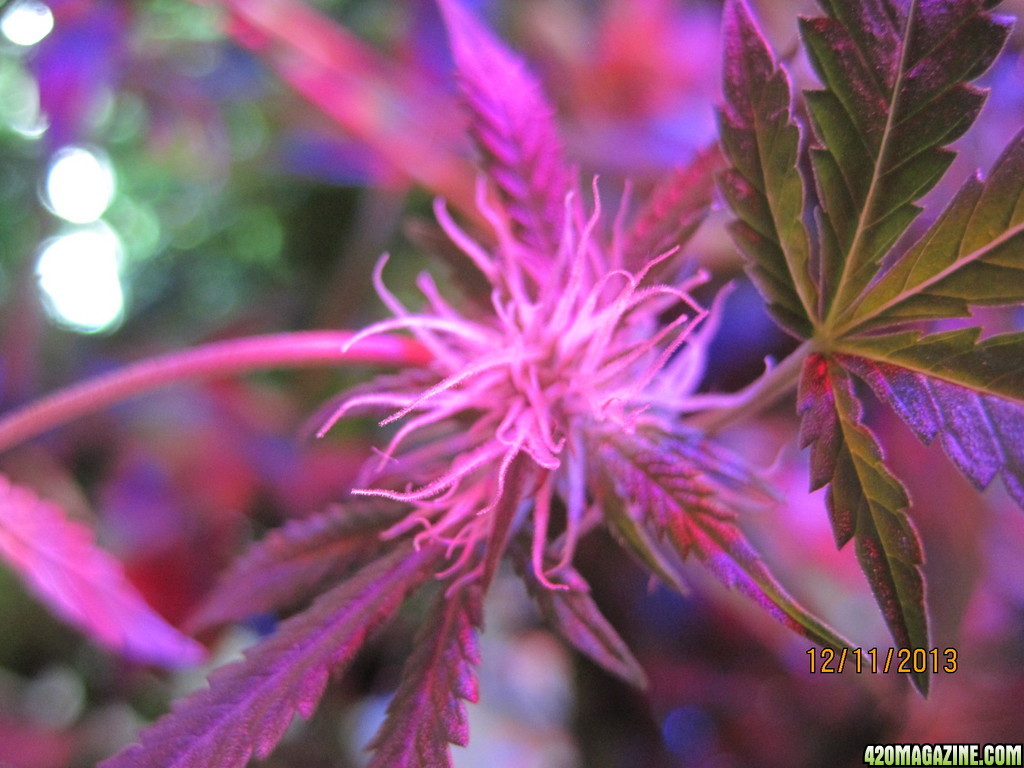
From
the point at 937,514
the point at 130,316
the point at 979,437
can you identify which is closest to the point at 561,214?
the point at 979,437

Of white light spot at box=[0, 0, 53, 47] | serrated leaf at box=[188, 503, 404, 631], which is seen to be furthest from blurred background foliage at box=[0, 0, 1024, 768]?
serrated leaf at box=[188, 503, 404, 631]

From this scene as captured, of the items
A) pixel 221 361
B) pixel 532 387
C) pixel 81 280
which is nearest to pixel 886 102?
pixel 532 387

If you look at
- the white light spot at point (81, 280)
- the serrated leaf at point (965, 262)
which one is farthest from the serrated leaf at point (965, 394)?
the white light spot at point (81, 280)

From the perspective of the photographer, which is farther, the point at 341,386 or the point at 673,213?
the point at 341,386

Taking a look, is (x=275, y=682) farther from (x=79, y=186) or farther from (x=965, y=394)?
(x=79, y=186)

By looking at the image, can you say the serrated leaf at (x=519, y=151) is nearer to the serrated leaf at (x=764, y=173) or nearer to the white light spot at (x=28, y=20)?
the serrated leaf at (x=764, y=173)
